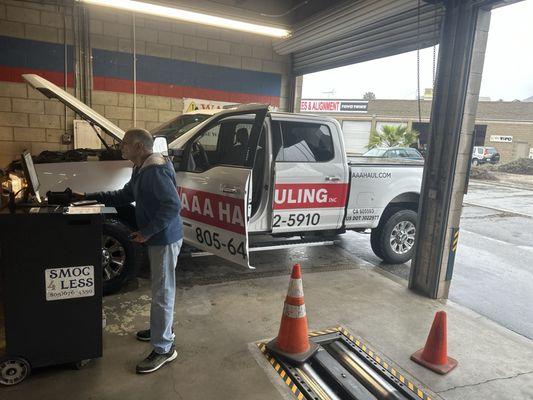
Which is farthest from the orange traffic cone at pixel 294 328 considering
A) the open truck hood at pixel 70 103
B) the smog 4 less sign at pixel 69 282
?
the open truck hood at pixel 70 103

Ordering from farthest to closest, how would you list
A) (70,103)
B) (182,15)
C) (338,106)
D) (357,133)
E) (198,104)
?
(338,106), (357,133), (198,104), (182,15), (70,103)

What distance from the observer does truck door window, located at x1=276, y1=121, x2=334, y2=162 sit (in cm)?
488

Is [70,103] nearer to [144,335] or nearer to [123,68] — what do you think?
[144,335]

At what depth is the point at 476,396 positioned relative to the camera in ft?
9.53

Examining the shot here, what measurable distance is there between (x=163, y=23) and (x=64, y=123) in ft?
9.78

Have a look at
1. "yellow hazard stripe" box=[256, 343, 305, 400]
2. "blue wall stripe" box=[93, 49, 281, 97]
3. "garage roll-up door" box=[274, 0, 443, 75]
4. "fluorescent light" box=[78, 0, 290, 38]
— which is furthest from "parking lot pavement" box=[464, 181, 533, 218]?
"yellow hazard stripe" box=[256, 343, 305, 400]

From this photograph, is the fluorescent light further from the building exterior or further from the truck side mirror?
the building exterior

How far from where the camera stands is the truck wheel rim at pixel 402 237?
5883mm

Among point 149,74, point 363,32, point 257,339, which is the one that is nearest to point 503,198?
point 363,32

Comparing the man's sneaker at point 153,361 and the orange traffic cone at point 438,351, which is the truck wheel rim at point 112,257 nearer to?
the man's sneaker at point 153,361

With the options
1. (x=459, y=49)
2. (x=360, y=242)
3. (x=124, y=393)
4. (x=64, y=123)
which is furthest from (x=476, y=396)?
(x=64, y=123)

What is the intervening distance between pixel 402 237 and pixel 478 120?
30965 millimetres

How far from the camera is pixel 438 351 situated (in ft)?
10.6

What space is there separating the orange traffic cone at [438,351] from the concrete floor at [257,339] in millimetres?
70
